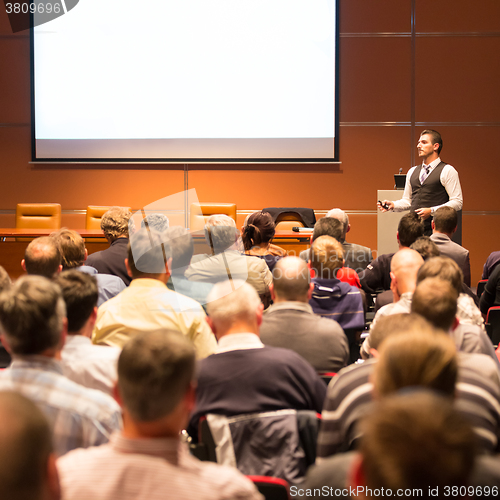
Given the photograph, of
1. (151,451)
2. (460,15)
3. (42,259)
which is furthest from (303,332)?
(460,15)

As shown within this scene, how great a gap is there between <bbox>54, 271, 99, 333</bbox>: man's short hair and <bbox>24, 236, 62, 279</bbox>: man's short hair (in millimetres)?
936

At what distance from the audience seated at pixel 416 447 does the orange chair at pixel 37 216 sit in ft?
19.4

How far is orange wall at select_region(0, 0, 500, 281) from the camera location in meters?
6.70

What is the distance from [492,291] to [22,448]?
3.28m

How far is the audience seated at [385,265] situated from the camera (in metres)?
3.50

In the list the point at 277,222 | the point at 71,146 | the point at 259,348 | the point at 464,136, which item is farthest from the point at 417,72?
the point at 259,348

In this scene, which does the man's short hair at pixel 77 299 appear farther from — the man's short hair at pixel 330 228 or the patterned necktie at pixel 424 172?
the patterned necktie at pixel 424 172

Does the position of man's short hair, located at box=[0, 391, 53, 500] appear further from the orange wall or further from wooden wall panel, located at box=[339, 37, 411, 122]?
wooden wall panel, located at box=[339, 37, 411, 122]

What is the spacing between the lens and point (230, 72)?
674 cm

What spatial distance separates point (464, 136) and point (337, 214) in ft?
11.8

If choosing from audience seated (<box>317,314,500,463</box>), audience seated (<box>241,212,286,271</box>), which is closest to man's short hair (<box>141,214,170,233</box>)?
audience seated (<box>241,212,286,271</box>)

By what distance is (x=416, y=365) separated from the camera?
3.35ft

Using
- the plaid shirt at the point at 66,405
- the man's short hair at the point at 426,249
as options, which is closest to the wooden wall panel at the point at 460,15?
the man's short hair at the point at 426,249

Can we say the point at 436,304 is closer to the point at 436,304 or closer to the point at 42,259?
the point at 436,304
